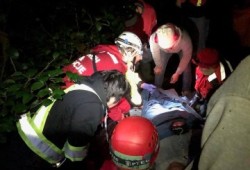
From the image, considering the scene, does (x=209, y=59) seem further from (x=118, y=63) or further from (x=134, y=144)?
(x=134, y=144)

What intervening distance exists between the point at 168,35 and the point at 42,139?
10.2 ft

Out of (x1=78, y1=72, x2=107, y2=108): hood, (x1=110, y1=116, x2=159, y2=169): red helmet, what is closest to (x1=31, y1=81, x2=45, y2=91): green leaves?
(x1=78, y1=72, x2=107, y2=108): hood

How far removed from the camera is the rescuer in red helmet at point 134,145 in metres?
2.96

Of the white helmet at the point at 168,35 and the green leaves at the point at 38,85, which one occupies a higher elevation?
the green leaves at the point at 38,85

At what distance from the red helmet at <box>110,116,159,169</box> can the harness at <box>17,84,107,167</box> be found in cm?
73

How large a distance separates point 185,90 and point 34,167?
11.9ft

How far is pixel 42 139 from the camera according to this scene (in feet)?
11.6

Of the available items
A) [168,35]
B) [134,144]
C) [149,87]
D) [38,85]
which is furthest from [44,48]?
[134,144]

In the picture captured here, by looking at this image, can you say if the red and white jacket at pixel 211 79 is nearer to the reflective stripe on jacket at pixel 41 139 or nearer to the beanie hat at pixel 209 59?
the beanie hat at pixel 209 59

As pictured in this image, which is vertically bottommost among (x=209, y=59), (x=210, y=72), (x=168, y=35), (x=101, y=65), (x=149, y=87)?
(x=149, y=87)

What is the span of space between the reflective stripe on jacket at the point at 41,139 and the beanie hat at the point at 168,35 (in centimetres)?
257

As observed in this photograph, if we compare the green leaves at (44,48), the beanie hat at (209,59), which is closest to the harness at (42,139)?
the green leaves at (44,48)

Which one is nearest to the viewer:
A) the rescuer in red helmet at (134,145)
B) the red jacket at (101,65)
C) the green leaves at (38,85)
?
the rescuer in red helmet at (134,145)

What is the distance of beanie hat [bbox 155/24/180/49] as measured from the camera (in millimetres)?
5715
